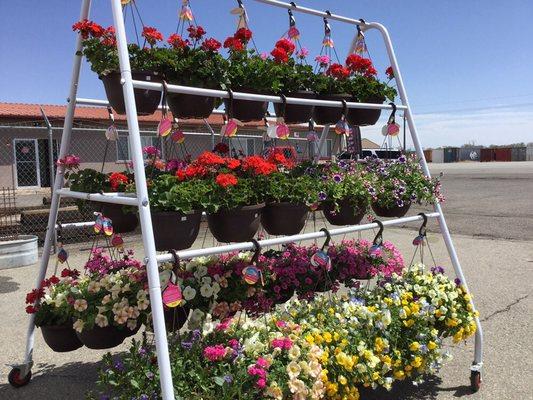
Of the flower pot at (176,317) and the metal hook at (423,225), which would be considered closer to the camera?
the flower pot at (176,317)

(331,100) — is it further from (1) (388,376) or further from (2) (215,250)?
(1) (388,376)

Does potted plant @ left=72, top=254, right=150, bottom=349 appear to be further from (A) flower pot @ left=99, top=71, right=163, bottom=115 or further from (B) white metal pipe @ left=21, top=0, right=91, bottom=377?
(A) flower pot @ left=99, top=71, right=163, bottom=115

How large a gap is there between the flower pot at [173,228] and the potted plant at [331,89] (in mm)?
1295

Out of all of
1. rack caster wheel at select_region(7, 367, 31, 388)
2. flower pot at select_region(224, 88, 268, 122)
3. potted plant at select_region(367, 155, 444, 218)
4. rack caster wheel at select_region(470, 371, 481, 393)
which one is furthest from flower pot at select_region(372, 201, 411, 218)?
rack caster wheel at select_region(7, 367, 31, 388)

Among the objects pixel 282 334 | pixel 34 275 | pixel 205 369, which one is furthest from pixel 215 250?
pixel 34 275

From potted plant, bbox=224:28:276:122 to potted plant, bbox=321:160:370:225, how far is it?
672mm

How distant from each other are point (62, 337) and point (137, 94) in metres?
1.58

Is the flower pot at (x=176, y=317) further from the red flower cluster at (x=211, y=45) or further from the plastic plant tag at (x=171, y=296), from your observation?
the red flower cluster at (x=211, y=45)

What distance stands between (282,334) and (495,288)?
4.00 m

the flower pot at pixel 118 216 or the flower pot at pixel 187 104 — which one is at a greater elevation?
the flower pot at pixel 187 104

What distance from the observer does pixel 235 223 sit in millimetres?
2561

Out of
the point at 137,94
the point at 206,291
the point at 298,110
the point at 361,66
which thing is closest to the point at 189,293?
the point at 206,291

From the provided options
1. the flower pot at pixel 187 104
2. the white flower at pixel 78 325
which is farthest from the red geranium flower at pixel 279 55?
the white flower at pixel 78 325

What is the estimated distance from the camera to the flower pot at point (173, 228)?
90.3 inches
